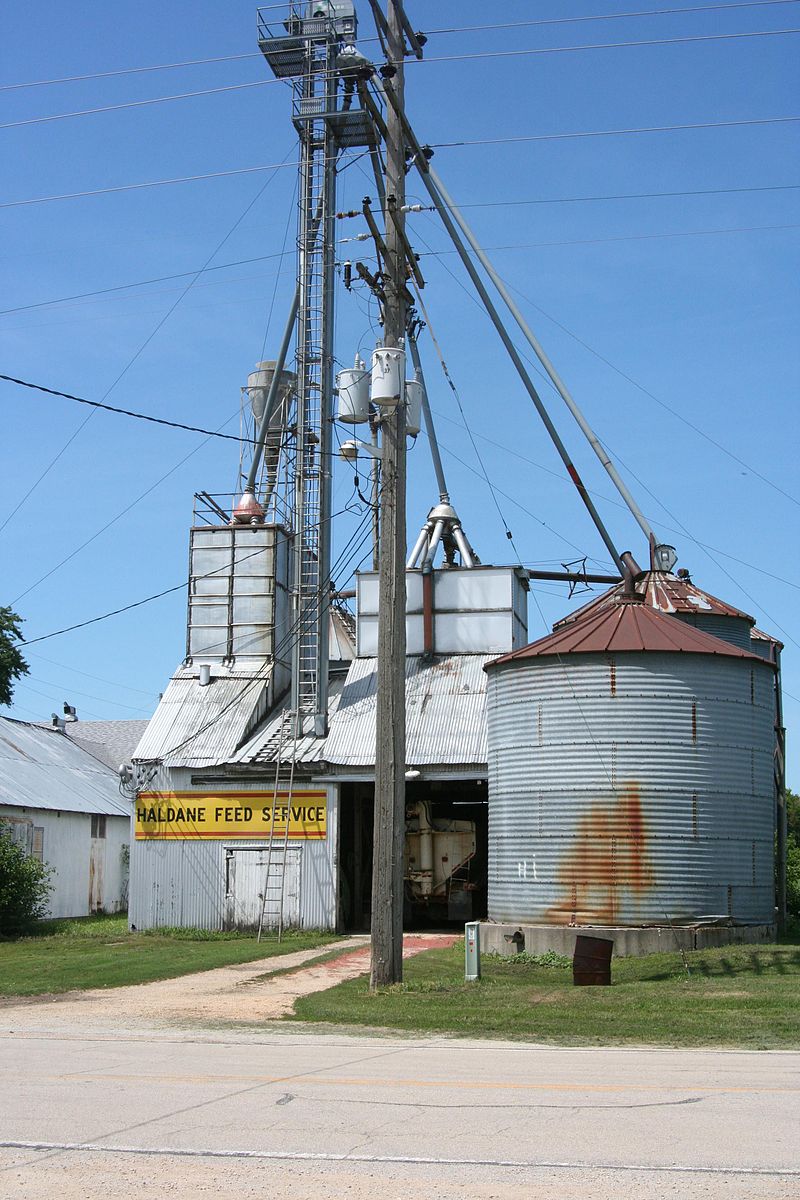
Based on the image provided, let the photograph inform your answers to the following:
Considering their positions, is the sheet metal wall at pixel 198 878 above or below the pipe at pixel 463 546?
below

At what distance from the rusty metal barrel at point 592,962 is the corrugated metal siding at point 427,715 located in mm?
11117

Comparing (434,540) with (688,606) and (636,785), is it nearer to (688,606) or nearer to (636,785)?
(688,606)

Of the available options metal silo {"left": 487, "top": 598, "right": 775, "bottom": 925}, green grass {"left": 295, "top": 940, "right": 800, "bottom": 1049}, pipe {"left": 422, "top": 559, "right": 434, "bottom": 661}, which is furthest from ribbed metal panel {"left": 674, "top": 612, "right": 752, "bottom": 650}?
green grass {"left": 295, "top": 940, "right": 800, "bottom": 1049}

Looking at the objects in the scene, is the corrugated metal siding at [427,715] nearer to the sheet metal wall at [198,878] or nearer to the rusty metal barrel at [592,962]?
the sheet metal wall at [198,878]

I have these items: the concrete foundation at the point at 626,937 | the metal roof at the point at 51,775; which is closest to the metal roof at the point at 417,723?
the concrete foundation at the point at 626,937

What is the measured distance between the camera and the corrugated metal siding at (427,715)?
31.9m

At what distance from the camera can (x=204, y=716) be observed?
34781 mm

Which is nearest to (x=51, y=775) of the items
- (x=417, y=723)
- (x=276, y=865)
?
(x=276, y=865)

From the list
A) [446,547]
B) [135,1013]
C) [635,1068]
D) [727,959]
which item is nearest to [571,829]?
[727,959]

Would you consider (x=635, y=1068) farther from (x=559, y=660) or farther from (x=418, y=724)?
(x=418, y=724)

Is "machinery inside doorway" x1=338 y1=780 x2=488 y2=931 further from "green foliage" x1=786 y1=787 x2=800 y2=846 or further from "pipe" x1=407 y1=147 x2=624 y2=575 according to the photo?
"green foliage" x1=786 y1=787 x2=800 y2=846

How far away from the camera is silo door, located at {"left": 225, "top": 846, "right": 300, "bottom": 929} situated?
3170 cm

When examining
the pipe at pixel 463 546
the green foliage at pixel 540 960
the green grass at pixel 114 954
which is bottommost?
the green grass at pixel 114 954

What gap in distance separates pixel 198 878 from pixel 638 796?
1355 centimetres
